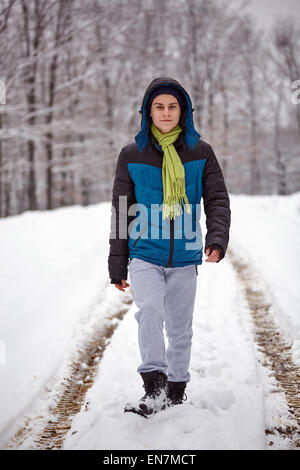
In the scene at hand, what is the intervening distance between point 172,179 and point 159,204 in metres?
0.21

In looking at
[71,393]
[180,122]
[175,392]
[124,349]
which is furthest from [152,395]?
[180,122]

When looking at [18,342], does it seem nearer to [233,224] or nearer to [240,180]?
[233,224]

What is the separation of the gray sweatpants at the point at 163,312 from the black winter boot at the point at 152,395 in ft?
0.16

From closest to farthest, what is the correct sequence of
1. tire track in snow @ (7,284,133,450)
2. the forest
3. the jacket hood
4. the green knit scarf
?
tire track in snow @ (7,284,133,450) → the green knit scarf → the jacket hood → the forest

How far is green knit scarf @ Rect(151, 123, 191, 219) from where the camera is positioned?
7.64ft

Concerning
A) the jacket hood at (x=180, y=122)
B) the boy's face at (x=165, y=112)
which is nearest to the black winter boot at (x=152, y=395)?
the jacket hood at (x=180, y=122)

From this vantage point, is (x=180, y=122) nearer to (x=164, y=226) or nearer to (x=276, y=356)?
(x=164, y=226)

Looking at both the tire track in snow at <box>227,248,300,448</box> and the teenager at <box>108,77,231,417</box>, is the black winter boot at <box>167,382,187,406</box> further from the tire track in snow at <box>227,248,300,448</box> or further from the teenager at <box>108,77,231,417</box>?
the tire track in snow at <box>227,248,300,448</box>

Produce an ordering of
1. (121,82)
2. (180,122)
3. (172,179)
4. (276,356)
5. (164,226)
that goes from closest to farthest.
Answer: (172,179)
(164,226)
(180,122)
(276,356)
(121,82)

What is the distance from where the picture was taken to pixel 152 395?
2.35m

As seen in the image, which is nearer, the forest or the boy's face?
the boy's face

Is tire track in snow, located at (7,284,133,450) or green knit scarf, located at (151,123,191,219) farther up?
green knit scarf, located at (151,123,191,219)

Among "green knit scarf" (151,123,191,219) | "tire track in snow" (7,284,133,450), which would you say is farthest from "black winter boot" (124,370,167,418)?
"green knit scarf" (151,123,191,219)

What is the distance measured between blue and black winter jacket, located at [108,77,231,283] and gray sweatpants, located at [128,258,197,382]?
0.29 feet
